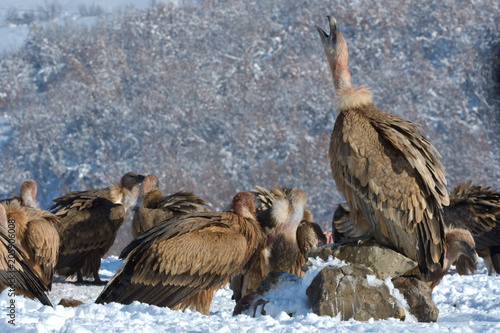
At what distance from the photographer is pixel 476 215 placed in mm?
9367

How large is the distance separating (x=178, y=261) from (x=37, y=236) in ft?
8.52

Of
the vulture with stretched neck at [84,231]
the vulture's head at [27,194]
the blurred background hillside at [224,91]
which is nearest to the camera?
the vulture with stretched neck at [84,231]

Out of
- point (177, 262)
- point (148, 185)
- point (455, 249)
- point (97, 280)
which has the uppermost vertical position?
point (148, 185)

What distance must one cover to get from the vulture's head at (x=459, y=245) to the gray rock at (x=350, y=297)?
134 cm

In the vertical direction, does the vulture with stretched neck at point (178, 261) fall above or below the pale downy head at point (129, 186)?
below

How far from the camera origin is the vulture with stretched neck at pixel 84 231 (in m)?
9.59

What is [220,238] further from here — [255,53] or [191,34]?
[191,34]

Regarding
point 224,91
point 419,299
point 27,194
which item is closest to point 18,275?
point 419,299

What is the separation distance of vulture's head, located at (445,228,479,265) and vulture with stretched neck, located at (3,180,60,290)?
439cm

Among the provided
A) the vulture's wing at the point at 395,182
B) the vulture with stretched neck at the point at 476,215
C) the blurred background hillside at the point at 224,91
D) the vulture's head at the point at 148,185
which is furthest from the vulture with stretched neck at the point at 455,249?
the blurred background hillside at the point at 224,91

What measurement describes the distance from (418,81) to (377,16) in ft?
30.1

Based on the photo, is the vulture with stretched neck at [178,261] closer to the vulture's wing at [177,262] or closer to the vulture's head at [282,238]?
the vulture's wing at [177,262]

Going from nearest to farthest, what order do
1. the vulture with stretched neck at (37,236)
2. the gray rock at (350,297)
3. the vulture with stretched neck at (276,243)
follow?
the gray rock at (350,297) → the vulture with stretched neck at (276,243) → the vulture with stretched neck at (37,236)

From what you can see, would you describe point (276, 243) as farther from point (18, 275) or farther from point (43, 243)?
point (43, 243)
